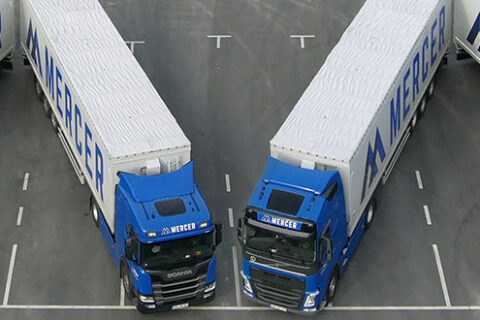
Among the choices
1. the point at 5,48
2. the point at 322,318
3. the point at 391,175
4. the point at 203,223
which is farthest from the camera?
the point at 5,48

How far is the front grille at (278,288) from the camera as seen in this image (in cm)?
3428

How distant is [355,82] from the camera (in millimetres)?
38094

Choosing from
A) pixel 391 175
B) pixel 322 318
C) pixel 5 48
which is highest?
pixel 5 48

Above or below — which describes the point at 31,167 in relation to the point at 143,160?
below

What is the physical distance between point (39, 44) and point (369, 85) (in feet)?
42.3

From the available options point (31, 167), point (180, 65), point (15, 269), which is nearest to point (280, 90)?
point (180, 65)

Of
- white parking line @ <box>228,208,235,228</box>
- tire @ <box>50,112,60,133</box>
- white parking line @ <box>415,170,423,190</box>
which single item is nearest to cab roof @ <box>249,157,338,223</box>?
white parking line @ <box>228,208,235,228</box>

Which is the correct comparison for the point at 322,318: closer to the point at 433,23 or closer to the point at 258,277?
the point at 258,277

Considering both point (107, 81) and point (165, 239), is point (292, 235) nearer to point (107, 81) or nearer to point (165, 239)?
point (165, 239)

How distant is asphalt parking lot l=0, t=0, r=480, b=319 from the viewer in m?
36.6

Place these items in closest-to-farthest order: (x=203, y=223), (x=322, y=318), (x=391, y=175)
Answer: (x=203, y=223) → (x=322, y=318) → (x=391, y=175)

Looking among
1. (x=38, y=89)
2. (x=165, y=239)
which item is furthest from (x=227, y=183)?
(x=38, y=89)

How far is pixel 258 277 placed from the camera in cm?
3469

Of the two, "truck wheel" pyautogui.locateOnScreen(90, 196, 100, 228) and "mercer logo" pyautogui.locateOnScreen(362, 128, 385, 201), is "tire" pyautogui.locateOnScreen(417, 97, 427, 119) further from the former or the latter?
"truck wheel" pyautogui.locateOnScreen(90, 196, 100, 228)
